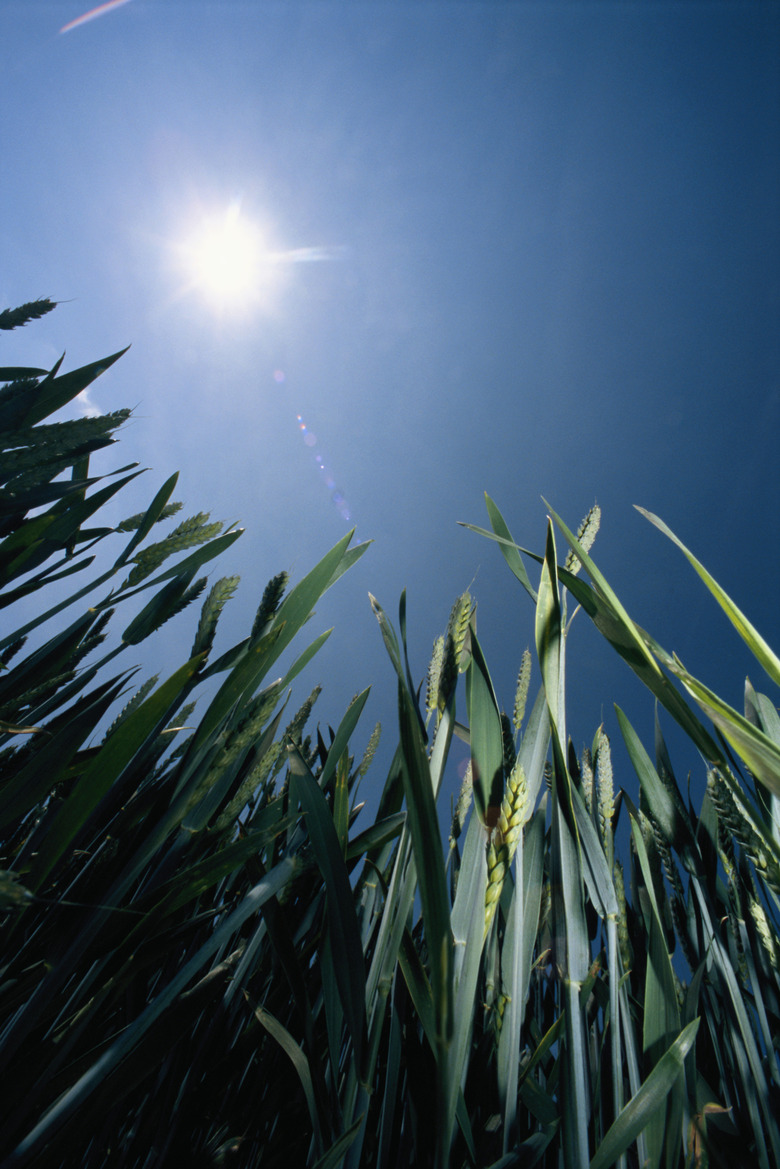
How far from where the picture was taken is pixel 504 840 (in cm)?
36

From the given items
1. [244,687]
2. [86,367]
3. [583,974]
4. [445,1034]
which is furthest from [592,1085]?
[86,367]

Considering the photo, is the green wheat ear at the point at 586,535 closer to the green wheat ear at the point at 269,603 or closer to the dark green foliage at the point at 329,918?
the dark green foliage at the point at 329,918

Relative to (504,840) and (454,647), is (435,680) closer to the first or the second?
(454,647)

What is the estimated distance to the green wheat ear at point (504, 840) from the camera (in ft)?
1.15

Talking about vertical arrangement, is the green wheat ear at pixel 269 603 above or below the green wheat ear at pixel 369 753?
below

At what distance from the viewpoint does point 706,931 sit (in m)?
0.61

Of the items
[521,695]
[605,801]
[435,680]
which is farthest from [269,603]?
[605,801]

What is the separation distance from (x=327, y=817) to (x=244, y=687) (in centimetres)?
13

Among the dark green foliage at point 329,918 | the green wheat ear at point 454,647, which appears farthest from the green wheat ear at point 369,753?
the green wheat ear at point 454,647

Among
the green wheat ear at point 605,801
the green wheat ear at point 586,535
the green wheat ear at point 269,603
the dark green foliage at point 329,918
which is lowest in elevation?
the dark green foliage at point 329,918

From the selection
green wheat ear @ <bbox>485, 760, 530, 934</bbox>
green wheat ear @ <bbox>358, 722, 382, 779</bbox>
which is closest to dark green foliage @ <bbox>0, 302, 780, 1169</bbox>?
green wheat ear @ <bbox>485, 760, 530, 934</bbox>

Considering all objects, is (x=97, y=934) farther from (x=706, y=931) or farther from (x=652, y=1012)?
(x=706, y=931)

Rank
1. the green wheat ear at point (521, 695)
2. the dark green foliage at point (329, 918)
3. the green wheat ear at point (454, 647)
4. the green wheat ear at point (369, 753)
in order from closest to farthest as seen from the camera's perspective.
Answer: the dark green foliage at point (329, 918), the green wheat ear at point (454, 647), the green wheat ear at point (521, 695), the green wheat ear at point (369, 753)

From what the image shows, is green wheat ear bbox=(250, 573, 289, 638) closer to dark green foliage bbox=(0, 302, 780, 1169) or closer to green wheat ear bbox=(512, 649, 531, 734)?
dark green foliage bbox=(0, 302, 780, 1169)
